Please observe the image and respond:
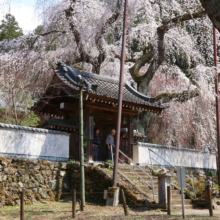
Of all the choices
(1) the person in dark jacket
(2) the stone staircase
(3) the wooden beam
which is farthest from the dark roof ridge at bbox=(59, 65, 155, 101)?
(2) the stone staircase

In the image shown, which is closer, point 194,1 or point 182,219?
point 182,219

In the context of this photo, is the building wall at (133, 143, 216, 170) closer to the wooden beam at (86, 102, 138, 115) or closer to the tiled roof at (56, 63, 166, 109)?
the wooden beam at (86, 102, 138, 115)

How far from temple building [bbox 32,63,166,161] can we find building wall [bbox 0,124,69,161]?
0.69m

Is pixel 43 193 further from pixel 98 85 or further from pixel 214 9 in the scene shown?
A: pixel 214 9

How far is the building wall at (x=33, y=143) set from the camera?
1178cm

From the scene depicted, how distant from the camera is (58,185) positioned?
12680 mm

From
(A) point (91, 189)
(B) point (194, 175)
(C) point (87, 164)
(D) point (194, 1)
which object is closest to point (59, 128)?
(C) point (87, 164)

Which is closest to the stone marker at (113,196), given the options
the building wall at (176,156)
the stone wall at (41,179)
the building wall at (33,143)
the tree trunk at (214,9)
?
the stone wall at (41,179)

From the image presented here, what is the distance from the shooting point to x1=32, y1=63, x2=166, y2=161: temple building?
43.8 ft

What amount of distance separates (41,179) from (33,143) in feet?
4.42

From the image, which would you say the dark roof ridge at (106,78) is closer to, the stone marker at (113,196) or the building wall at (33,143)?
the building wall at (33,143)

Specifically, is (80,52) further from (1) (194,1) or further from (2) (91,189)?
(2) (91,189)

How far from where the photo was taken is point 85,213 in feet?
33.1

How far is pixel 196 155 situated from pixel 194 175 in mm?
1533
